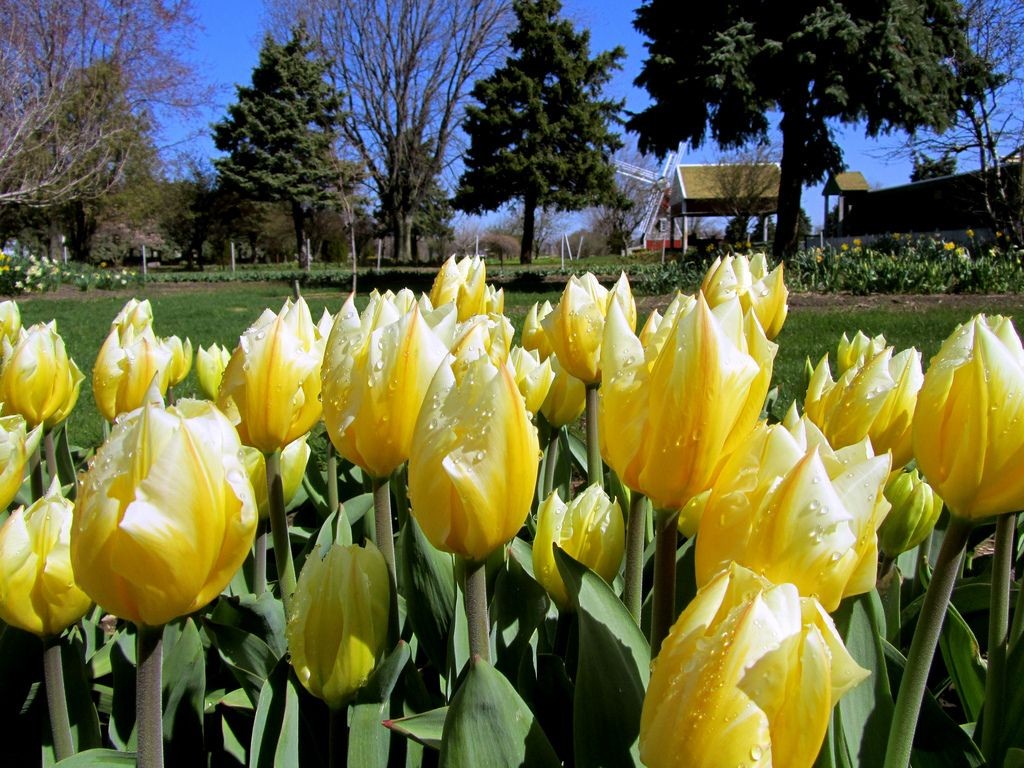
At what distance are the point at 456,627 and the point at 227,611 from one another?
428 mm

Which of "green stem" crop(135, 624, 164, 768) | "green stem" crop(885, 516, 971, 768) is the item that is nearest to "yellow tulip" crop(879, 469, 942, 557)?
"green stem" crop(885, 516, 971, 768)

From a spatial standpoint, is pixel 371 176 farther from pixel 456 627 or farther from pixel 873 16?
pixel 456 627

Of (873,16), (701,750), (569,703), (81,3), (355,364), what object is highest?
(81,3)

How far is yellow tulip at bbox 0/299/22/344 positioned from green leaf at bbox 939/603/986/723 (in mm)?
2208

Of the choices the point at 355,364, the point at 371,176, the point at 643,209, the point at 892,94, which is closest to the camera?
the point at 355,364

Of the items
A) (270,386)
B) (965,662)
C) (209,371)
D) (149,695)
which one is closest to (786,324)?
(209,371)

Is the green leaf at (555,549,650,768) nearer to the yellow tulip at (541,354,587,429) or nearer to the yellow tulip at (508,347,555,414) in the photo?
the yellow tulip at (508,347,555,414)

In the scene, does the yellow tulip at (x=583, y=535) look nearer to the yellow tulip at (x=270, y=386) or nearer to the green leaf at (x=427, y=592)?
the green leaf at (x=427, y=592)

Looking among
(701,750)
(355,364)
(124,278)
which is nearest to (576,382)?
(355,364)

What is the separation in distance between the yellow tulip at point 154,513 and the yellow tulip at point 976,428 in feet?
2.33

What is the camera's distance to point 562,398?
74.7 inches

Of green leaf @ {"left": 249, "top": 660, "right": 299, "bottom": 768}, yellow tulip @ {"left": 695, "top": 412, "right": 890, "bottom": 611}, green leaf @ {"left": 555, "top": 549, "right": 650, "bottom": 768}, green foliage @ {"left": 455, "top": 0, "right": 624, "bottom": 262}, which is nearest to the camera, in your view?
yellow tulip @ {"left": 695, "top": 412, "right": 890, "bottom": 611}

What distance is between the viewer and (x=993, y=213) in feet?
56.5

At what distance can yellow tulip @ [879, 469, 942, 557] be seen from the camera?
53.4 inches
